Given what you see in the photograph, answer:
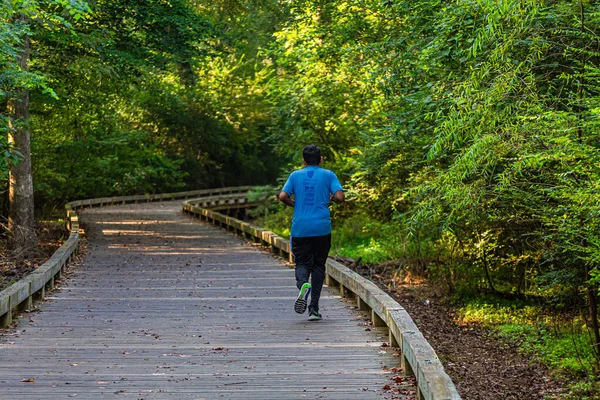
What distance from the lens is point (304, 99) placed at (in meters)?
23.1

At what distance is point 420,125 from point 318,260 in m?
3.40

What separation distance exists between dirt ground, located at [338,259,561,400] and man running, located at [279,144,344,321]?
6.28 feet

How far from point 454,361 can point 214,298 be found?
11.1ft

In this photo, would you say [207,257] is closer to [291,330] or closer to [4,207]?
[4,207]

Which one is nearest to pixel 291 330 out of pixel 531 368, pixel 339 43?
pixel 531 368

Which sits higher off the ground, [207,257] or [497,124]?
[497,124]

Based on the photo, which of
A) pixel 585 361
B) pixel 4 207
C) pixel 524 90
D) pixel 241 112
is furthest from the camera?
pixel 241 112

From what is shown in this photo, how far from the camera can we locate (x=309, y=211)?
9.05m

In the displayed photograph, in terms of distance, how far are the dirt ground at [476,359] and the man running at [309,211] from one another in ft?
6.28

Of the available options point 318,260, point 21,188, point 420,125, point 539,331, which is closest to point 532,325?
point 539,331

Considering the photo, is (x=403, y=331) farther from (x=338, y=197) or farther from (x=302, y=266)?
(x=302, y=266)

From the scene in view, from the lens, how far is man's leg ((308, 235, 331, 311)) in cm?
915

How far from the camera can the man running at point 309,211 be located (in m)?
9.04

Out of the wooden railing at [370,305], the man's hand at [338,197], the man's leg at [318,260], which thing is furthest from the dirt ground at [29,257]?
the man's hand at [338,197]
